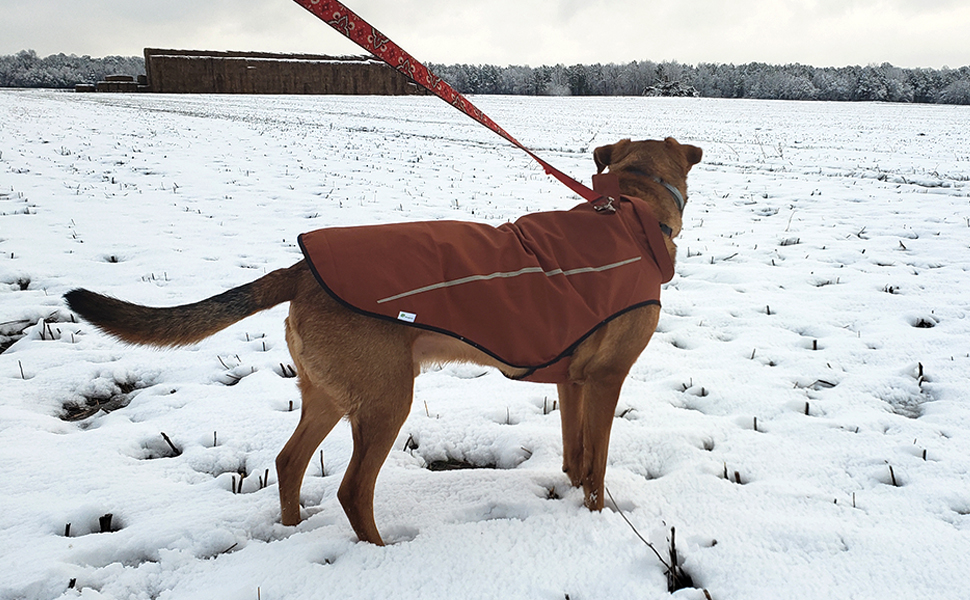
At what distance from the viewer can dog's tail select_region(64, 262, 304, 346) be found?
2.33 meters

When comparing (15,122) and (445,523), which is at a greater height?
(15,122)

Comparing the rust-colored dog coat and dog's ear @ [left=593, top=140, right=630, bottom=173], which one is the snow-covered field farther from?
dog's ear @ [left=593, top=140, right=630, bottom=173]

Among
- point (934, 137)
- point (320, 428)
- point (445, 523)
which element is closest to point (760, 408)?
point (445, 523)

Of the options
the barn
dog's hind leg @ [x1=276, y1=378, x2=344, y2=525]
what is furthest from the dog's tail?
the barn

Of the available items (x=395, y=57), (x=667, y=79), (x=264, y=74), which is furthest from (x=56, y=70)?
(x=395, y=57)

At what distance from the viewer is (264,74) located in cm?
4944

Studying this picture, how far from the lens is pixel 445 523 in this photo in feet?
8.91

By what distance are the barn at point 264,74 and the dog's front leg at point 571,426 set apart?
47728mm

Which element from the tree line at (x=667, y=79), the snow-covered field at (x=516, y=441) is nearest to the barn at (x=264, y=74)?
the tree line at (x=667, y=79)

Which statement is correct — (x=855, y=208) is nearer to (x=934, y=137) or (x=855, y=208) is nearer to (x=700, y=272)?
(x=700, y=272)

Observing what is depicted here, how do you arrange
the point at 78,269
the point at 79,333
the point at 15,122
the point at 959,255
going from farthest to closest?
the point at 15,122 → the point at 959,255 → the point at 78,269 → the point at 79,333

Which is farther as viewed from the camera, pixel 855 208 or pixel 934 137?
pixel 934 137

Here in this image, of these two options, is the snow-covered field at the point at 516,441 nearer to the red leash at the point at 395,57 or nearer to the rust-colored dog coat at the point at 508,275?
the rust-colored dog coat at the point at 508,275

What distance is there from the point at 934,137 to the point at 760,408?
65.9 feet
